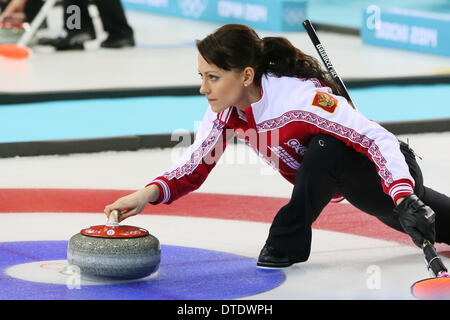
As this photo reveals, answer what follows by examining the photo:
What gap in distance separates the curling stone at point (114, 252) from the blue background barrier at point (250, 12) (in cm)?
785

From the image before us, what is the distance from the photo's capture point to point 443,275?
2.83 m

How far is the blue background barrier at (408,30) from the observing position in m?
9.30

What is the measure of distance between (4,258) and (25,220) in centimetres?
60

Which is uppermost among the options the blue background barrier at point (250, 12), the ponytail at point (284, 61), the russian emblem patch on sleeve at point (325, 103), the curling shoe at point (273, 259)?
the ponytail at point (284, 61)

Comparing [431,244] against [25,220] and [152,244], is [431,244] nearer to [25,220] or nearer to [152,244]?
[152,244]

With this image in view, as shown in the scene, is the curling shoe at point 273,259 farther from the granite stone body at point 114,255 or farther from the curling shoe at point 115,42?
the curling shoe at point 115,42

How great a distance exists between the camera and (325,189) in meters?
3.13

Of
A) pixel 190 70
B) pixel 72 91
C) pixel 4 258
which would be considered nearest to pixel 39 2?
pixel 190 70

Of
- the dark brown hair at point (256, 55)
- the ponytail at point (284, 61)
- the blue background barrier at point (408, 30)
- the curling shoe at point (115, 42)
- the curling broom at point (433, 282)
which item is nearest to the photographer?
the curling broom at point (433, 282)

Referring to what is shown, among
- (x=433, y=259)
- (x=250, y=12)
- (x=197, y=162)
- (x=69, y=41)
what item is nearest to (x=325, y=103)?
(x=197, y=162)

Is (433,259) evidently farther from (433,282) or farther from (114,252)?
(114,252)

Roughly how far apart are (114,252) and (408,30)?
7184mm

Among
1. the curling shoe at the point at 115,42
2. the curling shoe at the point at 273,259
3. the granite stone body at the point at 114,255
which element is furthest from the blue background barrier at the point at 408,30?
the granite stone body at the point at 114,255
